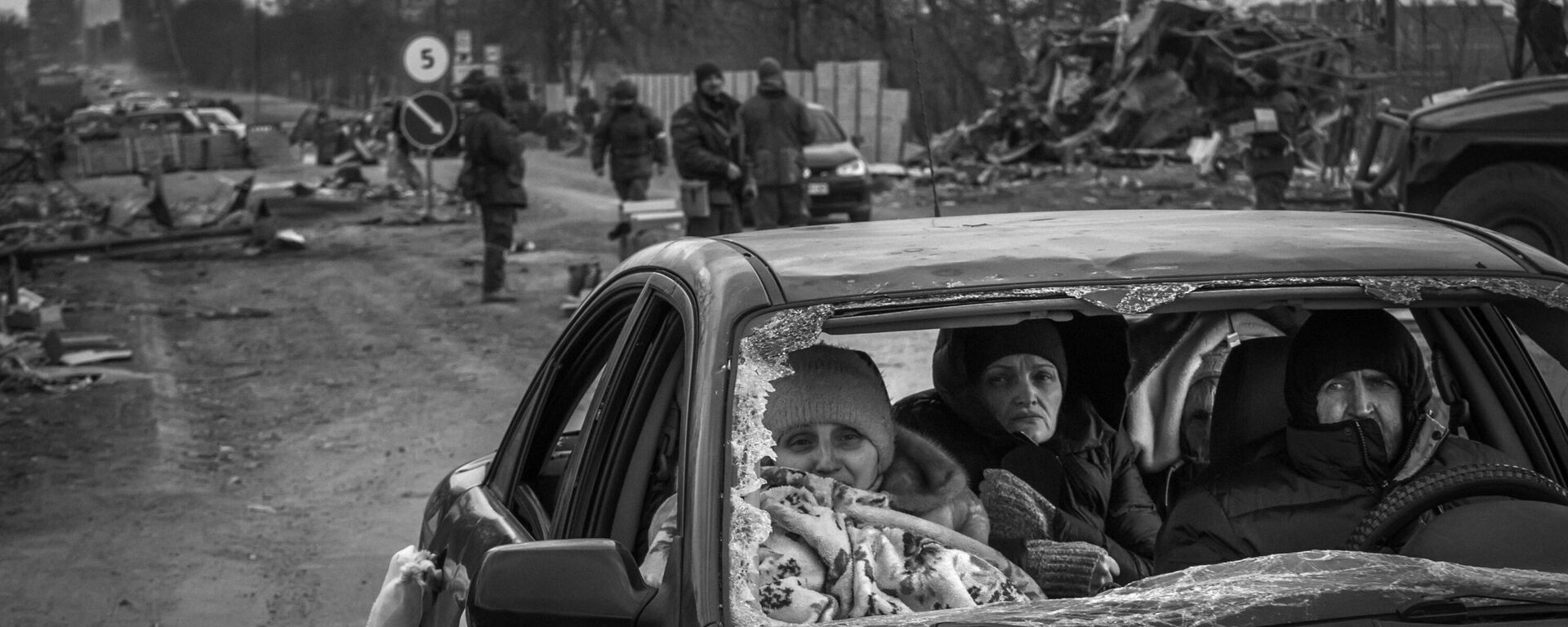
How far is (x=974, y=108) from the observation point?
4469 centimetres

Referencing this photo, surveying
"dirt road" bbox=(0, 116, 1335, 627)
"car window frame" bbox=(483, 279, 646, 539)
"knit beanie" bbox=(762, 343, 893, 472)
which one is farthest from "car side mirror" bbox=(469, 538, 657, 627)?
"dirt road" bbox=(0, 116, 1335, 627)

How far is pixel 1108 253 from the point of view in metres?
2.65

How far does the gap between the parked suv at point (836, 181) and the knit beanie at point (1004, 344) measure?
52.2ft

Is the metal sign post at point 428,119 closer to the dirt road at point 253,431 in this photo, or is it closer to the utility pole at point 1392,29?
the dirt road at point 253,431

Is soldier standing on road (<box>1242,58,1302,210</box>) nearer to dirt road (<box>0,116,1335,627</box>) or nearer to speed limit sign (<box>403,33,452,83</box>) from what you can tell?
dirt road (<box>0,116,1335,627</box>)

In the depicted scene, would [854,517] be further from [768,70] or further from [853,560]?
[768,70]

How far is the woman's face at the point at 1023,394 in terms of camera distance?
3.26 m

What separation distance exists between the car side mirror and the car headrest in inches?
53.6

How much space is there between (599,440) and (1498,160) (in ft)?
24.9

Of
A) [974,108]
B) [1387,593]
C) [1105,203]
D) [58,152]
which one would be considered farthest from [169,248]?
[974,108]

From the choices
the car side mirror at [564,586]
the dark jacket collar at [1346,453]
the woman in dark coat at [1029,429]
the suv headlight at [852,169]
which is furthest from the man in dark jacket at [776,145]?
the car side mirror at [564,586]

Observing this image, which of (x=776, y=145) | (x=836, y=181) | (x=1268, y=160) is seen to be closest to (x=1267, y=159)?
(x=1268, y=160)

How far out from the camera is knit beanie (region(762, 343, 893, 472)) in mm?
2717

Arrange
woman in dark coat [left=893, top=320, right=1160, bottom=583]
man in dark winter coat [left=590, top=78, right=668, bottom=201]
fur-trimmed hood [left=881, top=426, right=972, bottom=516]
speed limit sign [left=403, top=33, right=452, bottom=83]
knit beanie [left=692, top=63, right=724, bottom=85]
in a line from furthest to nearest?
speed limit sign [left=403, top=33, right=452, bottom=83] < man in dark winter coat [left=590, top=78, right=668, bottom=201] < knit beanie [left=692, top=63, right=724, bottom=85] < woman in dark coat [left=893, top=320, right=1160, bottom=583] < fur-trimmed hood [left=881, top=426, right=972, bottom=516]
